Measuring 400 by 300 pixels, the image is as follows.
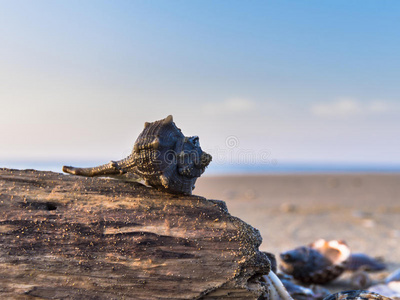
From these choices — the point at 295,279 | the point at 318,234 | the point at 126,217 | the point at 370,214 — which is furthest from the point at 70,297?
the point at 370,214

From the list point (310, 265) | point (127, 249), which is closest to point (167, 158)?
point (127, 249)

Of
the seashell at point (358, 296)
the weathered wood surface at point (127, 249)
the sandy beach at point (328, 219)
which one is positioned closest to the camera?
the weathered wood surface at point (127, 249)

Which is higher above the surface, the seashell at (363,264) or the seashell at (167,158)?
the seashell at (167,158)

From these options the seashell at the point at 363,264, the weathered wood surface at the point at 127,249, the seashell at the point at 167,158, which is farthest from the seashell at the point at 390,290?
the seashell at the point at 167,158

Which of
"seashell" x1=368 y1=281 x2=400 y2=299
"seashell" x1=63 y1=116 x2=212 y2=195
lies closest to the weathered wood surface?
"seashell" x1=63 y1=116 x2=212 y2=195

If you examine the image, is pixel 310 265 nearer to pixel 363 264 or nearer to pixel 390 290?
pixel 390 290

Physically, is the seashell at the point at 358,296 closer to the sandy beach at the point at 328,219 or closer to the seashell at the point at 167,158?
the seashell at the point at 167,158
